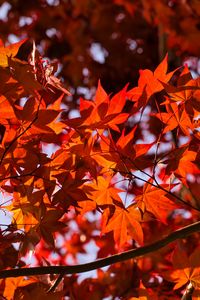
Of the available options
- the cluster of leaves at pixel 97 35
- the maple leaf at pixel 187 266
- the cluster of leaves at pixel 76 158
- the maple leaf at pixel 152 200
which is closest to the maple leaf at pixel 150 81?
the cluster of leaves at pixel 76 158

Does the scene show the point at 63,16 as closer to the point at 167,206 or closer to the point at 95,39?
the point at 95,39

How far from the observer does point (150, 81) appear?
39.4 inches

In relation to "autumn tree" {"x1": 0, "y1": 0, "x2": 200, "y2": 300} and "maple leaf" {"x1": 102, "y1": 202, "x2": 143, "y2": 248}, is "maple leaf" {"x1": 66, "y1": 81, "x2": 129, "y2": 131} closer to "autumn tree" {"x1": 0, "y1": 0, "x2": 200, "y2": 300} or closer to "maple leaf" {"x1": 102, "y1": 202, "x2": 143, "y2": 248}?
"autumn tree" {"x1": 0, "y1": 0, "x2": 200, "y2": 300}

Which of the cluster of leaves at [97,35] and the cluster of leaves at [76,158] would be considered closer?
the cluster of leaves at [76,158]

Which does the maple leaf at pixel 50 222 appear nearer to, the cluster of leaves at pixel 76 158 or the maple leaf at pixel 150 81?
the cluster of leaves at pixel 76 158

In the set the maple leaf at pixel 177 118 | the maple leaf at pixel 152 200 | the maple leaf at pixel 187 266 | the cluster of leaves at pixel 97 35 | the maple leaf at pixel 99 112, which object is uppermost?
the maple leaf at pixel 99 112

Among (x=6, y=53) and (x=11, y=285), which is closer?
(x=6, y=53)

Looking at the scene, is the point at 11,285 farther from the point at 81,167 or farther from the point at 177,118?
the point at 177,118

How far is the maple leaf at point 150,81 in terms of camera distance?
985 millimetres

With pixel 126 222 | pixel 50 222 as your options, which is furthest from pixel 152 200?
pixel 50 222

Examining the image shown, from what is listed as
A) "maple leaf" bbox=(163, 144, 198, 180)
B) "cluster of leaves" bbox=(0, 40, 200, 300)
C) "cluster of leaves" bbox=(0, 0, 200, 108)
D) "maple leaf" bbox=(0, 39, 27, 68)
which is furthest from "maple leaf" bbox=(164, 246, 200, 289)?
"cluster of leaves" bbox=(0, 0, 200, 108)

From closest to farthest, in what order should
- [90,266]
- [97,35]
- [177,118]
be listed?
[90,266], [177,118], [97,35]

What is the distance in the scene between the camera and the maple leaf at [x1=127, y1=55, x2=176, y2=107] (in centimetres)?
99

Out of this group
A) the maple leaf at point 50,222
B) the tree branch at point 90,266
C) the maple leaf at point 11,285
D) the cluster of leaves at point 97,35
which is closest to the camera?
the tree branch at point 90,266
